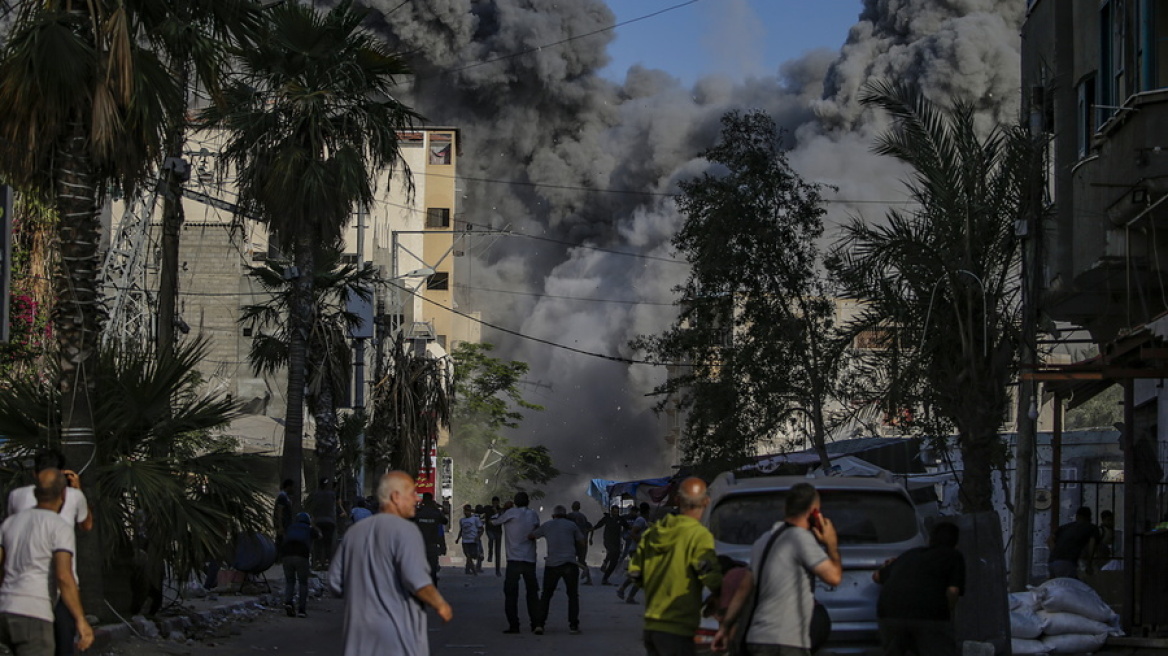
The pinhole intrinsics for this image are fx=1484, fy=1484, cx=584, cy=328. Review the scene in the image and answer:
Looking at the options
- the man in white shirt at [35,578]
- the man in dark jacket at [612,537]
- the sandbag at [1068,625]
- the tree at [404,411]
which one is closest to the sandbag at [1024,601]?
the sandbag at [1068,625]

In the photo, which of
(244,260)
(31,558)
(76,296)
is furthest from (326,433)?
(31,558)

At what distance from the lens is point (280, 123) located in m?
23.3

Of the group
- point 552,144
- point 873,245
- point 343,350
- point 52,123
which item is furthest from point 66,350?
point 552,144

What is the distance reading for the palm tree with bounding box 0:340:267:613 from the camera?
42.8 feet

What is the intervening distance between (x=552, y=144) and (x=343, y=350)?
6601cm

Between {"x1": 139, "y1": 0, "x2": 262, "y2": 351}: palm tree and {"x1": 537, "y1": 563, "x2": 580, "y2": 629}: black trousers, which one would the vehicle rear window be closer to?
{"x1": 537, "y1": 563, "x2": 580, "y2": 629}: black trousers

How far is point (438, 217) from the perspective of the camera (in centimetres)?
8562

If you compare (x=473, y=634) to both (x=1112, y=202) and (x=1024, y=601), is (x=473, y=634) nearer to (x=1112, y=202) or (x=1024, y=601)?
(x=1024, y=601)

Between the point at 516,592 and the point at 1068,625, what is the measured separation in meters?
6.02

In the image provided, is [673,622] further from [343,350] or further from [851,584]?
[343,350]

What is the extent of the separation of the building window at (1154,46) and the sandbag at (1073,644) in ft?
19.0

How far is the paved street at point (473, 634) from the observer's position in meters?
14.3

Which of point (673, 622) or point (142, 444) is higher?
point (142, 444)

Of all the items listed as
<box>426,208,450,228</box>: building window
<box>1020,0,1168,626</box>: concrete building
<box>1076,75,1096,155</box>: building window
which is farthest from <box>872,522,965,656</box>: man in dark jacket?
<box>426,208,450,228</box>: building window
